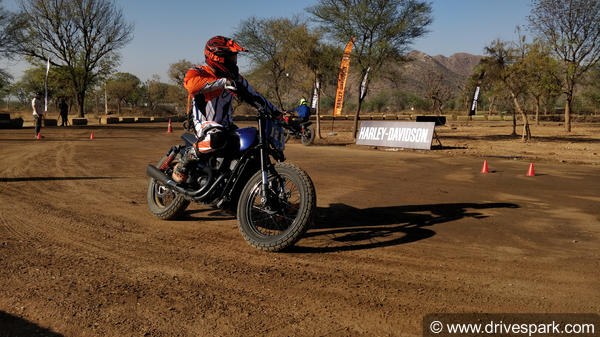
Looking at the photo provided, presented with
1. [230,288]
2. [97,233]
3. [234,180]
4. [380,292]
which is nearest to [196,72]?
[234,180]

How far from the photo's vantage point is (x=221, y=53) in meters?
4.74

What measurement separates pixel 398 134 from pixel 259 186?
15045 millimetres

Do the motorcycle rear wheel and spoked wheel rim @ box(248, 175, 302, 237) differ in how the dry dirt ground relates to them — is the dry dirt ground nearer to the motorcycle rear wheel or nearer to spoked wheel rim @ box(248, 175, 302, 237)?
the motorcycle rear wheel

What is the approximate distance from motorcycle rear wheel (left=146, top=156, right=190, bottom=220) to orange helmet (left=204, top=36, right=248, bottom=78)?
5.43ft

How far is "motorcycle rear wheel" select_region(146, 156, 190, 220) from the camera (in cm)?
546

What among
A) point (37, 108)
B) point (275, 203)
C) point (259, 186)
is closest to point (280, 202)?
point (275, 203)

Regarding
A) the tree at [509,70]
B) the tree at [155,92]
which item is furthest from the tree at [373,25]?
the tree at [155,92]

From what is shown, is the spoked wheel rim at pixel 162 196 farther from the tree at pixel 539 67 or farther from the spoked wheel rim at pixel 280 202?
the tree at pixel 539 67

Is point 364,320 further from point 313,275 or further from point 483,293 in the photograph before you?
point 483,293

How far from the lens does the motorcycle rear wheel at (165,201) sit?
546 centimetres

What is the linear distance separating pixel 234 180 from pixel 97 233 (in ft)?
5.62

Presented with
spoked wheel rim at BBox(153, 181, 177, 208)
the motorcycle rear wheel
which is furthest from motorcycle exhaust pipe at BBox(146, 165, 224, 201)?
spoked wheel rim at BBox(153, 181, 177, 208)

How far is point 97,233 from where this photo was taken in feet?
15.9

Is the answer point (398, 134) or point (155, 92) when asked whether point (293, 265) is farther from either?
point (155, 92)
